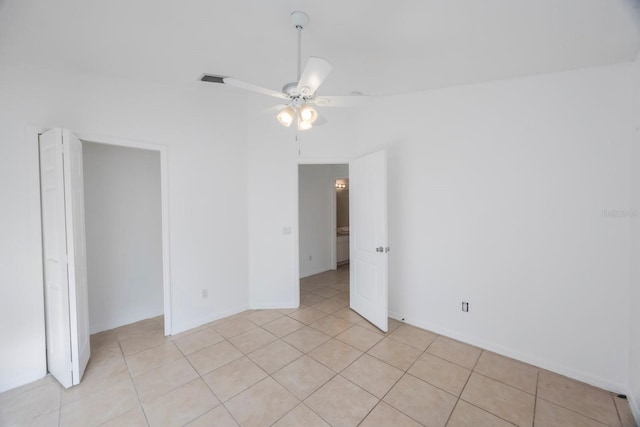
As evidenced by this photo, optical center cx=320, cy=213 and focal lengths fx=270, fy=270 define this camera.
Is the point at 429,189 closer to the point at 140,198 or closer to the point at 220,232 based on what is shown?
the point at 220,232

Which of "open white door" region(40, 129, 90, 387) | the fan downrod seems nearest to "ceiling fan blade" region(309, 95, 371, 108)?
the fan downrod

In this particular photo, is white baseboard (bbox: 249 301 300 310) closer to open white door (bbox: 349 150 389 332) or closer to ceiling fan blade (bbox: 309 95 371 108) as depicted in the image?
open white door (bbox: 349 150 389 332)

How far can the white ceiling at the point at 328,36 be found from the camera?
1756mm

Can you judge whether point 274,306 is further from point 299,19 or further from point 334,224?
point 299,19

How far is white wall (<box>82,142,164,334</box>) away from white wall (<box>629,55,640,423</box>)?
4.78m

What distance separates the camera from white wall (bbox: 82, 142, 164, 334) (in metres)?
3.14

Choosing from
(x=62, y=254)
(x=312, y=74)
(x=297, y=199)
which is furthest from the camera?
(x=297, y=199)

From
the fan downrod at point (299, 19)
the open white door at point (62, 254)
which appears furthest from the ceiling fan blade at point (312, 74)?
the open white door at point (62, 254)

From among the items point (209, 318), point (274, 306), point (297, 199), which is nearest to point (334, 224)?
point (297, 199)

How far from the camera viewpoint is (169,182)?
3.07m

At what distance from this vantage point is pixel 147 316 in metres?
3.54

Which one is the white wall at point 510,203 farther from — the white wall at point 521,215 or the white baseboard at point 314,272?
the white baseboard at point 314,272

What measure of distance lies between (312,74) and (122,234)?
3.12 m

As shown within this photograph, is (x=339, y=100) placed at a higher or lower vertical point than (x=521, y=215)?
higher
